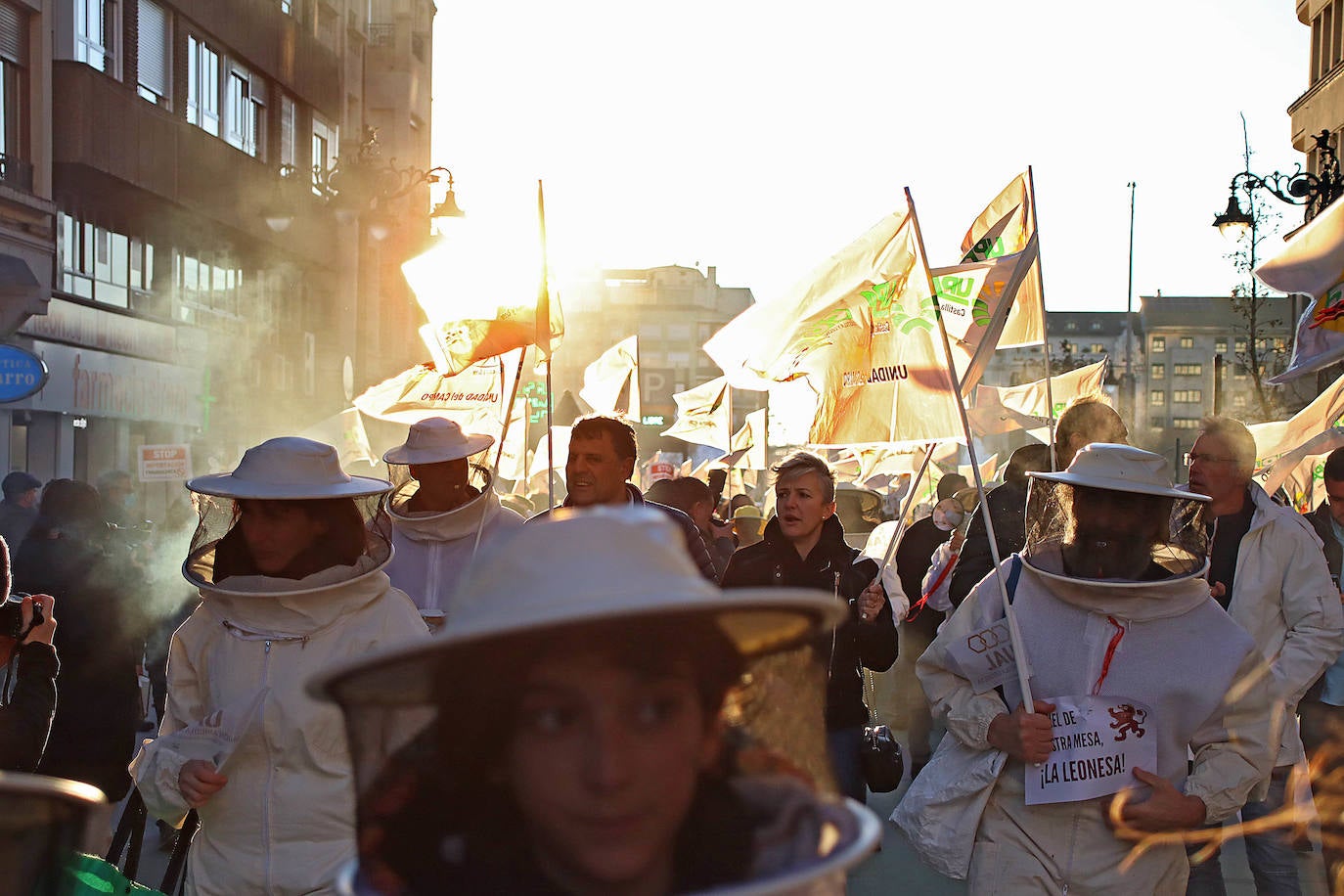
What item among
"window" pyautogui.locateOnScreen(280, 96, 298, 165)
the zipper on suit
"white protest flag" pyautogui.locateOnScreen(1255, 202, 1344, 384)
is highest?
"window" pyautogui.locateOnScreen(280, 96, 298, 165)

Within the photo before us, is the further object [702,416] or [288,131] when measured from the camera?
[288,131]

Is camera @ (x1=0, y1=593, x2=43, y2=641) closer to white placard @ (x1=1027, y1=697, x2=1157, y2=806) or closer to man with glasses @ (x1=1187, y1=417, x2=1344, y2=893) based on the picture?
white placard @ (x1=1027, y1=697, x2=1157, y2=806)

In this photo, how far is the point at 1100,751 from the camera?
4438 millimetres

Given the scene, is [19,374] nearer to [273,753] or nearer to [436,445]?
[436,445]

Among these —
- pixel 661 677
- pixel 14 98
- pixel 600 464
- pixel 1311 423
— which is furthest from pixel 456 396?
pixel 14 98

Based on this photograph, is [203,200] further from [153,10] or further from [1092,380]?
[1092,380]

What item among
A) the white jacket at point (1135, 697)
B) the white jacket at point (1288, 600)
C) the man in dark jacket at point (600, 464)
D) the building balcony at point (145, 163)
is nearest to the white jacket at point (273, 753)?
the white jacket at point (1135, 697)

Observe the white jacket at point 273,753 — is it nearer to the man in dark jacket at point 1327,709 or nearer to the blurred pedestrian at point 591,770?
the blurred pedestrian at point 591,770

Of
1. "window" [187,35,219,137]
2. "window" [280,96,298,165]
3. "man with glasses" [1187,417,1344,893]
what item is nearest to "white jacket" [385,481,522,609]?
"man with glasses" [1187,417,1344,893]

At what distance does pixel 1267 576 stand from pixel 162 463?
42.2 ft

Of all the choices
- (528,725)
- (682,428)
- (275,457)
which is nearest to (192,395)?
(682,428)

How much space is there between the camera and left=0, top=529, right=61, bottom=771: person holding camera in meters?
4.70

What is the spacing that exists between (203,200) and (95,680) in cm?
2304

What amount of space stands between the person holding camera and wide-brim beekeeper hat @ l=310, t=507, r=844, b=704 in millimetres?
3470
